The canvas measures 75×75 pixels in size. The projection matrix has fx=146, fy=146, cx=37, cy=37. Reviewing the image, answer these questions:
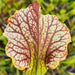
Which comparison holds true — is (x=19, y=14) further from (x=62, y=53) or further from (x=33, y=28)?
(x=62, y=53)

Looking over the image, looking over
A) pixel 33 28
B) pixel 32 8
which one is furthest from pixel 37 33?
pixel 32 8

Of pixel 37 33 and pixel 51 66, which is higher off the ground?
pixel 37 33

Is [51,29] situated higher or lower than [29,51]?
higher

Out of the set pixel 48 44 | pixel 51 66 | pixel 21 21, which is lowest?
pixel 51 66

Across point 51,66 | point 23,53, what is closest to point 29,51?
point 23,53

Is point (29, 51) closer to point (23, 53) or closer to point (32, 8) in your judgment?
point (23, 53)
